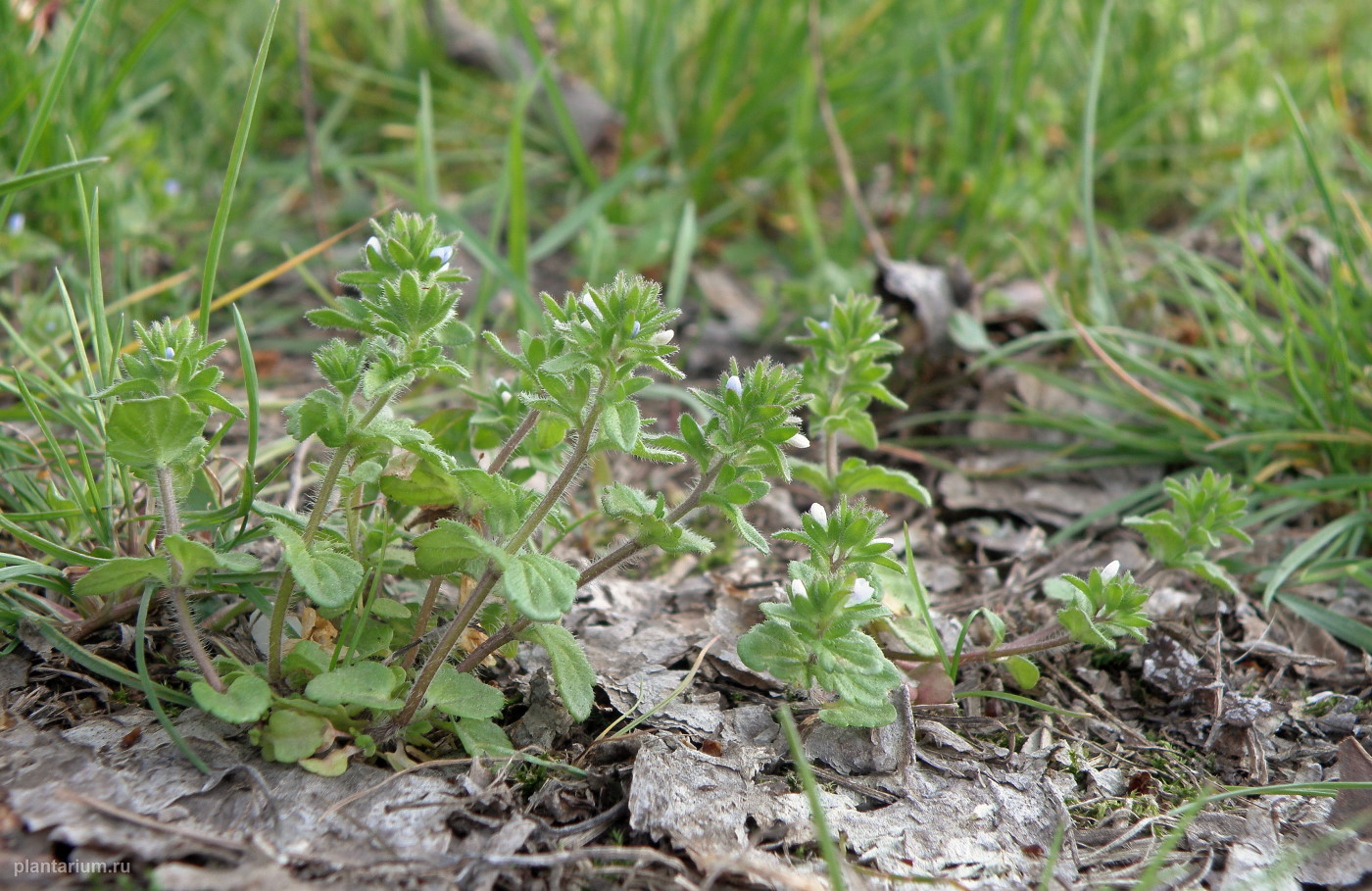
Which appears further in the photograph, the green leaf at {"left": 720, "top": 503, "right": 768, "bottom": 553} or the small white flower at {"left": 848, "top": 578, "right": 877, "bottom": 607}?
the small white flower at {"left": 848, "top": 578, "right": 877, "bottom": 607}

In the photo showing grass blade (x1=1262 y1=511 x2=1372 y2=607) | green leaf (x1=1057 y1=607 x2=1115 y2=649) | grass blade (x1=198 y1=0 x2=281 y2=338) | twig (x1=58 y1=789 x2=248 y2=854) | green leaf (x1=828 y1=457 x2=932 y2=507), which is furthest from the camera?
grass blade (x1=1262 y1=511 x2=1372 y2=607)

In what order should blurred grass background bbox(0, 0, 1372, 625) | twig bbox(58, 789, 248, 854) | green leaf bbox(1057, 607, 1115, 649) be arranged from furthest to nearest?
blurred grass background bbox(0, 0, 1372, 625) → green leaf bbox(1057, 607, 1115, 649) → twig bbox(58, 789, 248, 854)

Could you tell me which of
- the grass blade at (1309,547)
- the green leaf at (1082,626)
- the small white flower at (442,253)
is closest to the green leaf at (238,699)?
the small white flower at (442,253)

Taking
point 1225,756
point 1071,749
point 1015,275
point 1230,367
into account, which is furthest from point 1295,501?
point 1015,275

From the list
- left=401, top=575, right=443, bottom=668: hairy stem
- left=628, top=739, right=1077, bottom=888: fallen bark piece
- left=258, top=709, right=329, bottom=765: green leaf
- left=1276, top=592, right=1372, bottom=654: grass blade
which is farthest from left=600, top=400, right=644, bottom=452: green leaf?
left=1276, top=592, right=1372, bottom=654: grass blade

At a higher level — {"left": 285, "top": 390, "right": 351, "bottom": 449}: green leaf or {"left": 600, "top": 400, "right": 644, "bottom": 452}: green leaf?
{"left": 285, "top": 390, "right": 351, "bottom": 449}: green leaf

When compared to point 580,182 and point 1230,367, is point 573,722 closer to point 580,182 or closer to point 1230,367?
point 1230,367

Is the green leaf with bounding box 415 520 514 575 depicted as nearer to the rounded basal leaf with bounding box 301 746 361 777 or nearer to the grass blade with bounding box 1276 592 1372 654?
the rounded basal leaf with bounding box 301 746 361 777
